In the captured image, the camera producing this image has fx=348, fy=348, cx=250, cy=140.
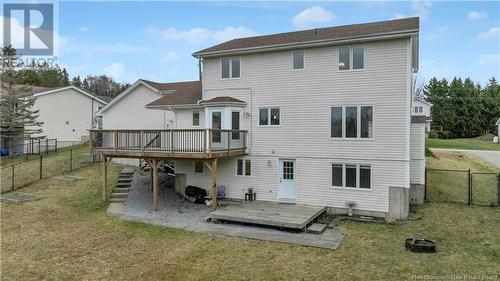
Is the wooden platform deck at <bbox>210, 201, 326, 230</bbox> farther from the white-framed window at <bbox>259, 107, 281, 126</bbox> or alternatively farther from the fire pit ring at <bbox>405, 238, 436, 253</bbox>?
the white-framed window at <bbox>259, 107, 281, 126</bbox>

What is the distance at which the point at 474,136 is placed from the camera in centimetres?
5116

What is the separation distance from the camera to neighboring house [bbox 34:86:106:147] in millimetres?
31875

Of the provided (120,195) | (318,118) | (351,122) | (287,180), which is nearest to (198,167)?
(120,195)

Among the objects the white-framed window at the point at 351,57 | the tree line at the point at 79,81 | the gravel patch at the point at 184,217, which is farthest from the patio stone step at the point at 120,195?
the tree line at the point at 79,81

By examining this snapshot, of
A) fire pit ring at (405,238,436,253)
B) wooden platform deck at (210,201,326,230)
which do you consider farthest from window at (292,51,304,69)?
fire pit ring at (405,238,436,253)

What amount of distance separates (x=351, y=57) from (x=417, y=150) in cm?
491

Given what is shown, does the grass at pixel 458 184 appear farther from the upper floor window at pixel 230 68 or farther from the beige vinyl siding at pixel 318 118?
the upper floor window at pixel 230 68

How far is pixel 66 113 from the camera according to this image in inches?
1321

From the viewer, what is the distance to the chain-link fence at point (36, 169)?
18.9 metres

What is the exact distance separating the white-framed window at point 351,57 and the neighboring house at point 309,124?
0.04 m

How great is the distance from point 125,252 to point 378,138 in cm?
979

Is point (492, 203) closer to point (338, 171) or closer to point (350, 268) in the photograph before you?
point (338, 171)

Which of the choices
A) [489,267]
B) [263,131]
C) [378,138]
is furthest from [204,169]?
[489,267]

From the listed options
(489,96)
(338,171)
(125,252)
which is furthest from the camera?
(489,96)
